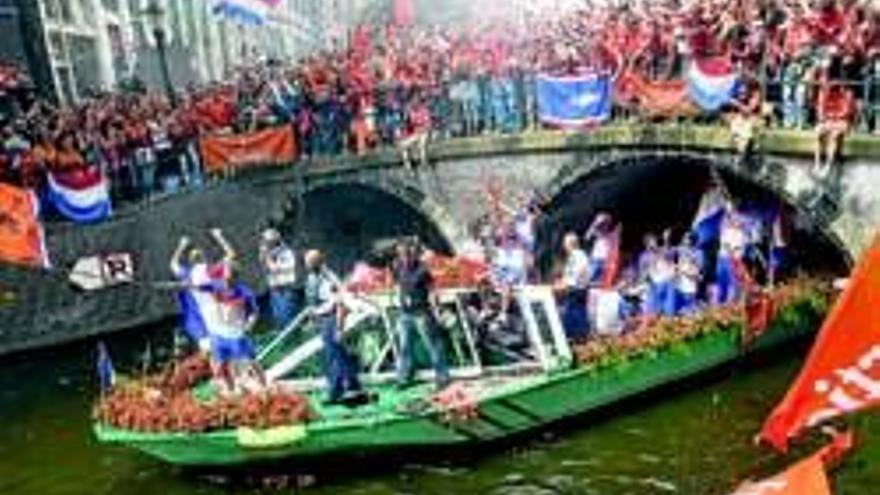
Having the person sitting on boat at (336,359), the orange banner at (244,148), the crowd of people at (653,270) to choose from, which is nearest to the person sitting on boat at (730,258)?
the crowd of people at (653,270)

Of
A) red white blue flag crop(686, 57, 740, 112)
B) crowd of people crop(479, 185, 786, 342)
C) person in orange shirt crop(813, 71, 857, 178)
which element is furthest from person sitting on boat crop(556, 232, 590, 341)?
red white blue flag crop(686, 57, 740, 112)

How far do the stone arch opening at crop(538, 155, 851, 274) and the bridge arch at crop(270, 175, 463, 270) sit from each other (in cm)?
317

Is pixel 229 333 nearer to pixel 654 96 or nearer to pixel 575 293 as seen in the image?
pixel 575 293

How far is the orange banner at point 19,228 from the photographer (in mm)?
22875

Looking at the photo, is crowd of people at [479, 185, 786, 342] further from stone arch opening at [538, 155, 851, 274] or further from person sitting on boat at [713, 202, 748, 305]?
stone arch opening at [538, 155, 851, 274]

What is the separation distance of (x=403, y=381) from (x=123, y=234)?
12.0 m

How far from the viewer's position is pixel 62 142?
83.7ft

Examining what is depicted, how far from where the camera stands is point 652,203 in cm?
2616

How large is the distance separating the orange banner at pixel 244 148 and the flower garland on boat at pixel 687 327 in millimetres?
11503

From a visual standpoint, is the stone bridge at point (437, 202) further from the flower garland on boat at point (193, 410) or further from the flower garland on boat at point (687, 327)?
the flower garland on boat at point (193, 410)

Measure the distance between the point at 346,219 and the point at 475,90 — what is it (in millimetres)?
7203

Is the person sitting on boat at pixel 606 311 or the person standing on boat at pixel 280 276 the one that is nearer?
the person sitting on boat at pixel 606 311

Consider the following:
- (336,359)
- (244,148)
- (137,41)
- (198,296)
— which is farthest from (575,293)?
(137,41)

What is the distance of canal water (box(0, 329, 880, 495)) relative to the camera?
14891mm
